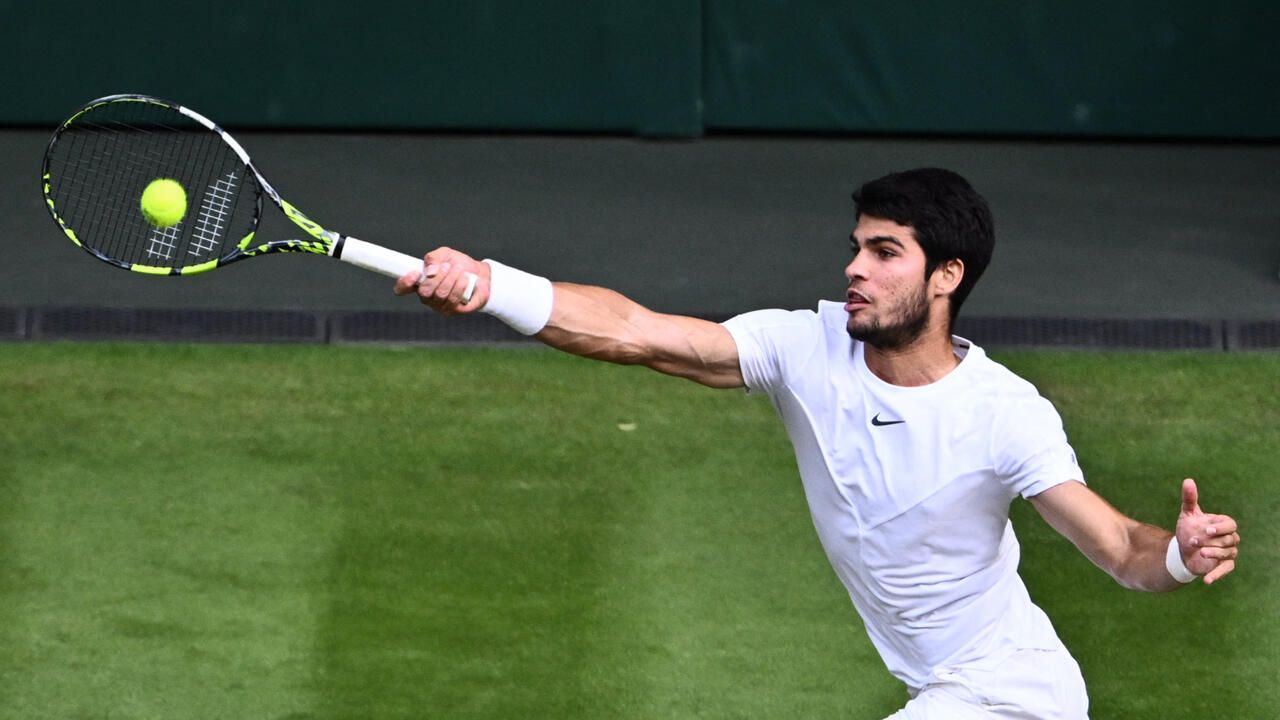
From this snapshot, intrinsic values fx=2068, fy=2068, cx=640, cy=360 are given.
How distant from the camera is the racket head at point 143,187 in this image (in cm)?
755

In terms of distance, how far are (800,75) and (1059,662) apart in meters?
6.73

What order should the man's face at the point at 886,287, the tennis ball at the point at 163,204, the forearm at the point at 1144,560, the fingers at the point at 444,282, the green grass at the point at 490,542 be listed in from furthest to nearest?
1. the green grass at the point at 490,542
2. the tennis ball at the point at 163,204
3. the man's face at the point at 886,287
4. the fingers at the point at 444,282
5. the forearm at the point at 1144,560

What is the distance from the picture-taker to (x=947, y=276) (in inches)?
175

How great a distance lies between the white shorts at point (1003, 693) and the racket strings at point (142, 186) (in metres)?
3.38

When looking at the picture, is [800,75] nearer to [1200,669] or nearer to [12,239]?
[12,239]

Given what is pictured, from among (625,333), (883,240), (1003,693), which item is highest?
(883,240)

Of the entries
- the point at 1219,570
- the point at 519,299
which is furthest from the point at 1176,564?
the point at 519,299

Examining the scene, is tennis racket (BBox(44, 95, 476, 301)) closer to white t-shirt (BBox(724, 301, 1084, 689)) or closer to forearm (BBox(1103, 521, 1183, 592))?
white t-shirt (BBox(724, 301, 1084, 689))

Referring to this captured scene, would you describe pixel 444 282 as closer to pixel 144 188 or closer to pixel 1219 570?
pixel 1219 570

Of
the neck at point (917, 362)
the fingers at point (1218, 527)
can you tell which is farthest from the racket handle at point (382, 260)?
the fingers at point (1218, 527)

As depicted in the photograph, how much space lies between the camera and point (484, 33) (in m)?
10.9

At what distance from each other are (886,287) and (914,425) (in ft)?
0.98

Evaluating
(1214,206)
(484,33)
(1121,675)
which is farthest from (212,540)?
(1214,206)

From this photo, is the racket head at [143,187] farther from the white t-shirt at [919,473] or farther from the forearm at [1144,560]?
the forearm at [1144,560]
